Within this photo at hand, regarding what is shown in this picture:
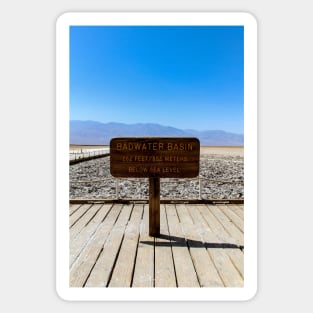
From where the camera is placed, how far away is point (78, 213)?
5129 millimetres

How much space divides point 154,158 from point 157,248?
3.68 feet

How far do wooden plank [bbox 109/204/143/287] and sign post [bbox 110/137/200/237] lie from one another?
0.31 meters

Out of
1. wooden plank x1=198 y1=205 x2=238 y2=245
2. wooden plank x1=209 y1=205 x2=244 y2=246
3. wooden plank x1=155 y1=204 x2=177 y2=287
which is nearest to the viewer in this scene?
wooden plank x1=155 y1=204 x2=177 y2=287

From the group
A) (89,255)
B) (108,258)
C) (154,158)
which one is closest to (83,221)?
(89,255)

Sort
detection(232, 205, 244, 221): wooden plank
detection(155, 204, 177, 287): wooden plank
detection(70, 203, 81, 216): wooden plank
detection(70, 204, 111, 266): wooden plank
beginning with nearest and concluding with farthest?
detection(155, 204, 177, 287): wooden plank < detection(70, 204, 111, 266): wooden plank < detection(232, 205, 244, 221): wooden plank < detection(70, 203, 81, 216): wooden plank

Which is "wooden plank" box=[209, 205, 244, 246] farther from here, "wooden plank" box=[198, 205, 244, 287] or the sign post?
the sign post

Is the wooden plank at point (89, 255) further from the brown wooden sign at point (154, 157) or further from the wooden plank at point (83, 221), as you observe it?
the brown wooden sign at point (154, 157)

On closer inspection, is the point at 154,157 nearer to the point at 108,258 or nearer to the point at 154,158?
the point at 154,158

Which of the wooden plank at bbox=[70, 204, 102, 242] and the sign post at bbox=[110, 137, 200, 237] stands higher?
the sign post at bbox=[110, 137, 200, 237]

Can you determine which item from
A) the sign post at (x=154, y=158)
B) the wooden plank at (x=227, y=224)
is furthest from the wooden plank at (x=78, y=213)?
the wooden plank at (x=227, y=224)

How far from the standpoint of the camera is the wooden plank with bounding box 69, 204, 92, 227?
472cm

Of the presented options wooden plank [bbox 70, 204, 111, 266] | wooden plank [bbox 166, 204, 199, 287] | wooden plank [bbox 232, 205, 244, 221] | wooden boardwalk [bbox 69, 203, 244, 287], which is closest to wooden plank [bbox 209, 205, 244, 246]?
wooden boardwalk [bbox 69, 203, 244, 287]
